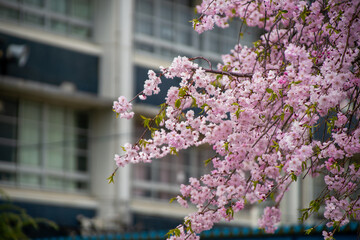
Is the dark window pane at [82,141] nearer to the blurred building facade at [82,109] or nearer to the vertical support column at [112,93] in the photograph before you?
the blurred building facade at [82,109]

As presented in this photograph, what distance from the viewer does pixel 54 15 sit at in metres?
16.3

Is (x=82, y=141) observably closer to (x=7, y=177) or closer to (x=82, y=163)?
(x=82, y=163)

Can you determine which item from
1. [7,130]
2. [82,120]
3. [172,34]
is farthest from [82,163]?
[172,34]

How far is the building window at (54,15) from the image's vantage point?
15.5 metres

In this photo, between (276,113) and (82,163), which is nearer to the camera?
(276,113)

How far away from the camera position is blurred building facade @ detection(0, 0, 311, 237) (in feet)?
49.7

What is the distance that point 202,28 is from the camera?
5.95 m

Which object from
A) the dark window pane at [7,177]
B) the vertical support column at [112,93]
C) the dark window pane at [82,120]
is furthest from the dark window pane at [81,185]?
the dark window pane at [7,177]

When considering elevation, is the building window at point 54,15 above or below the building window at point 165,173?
above

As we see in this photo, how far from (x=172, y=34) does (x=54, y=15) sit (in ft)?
A: 11.5

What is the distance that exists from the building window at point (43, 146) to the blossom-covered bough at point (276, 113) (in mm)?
9935

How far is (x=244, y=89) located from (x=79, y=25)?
12.1 meters

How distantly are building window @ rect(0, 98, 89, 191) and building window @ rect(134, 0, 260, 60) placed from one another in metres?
2.78

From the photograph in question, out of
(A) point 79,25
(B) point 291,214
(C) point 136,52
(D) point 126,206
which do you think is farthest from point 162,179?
(B) point 291,214
